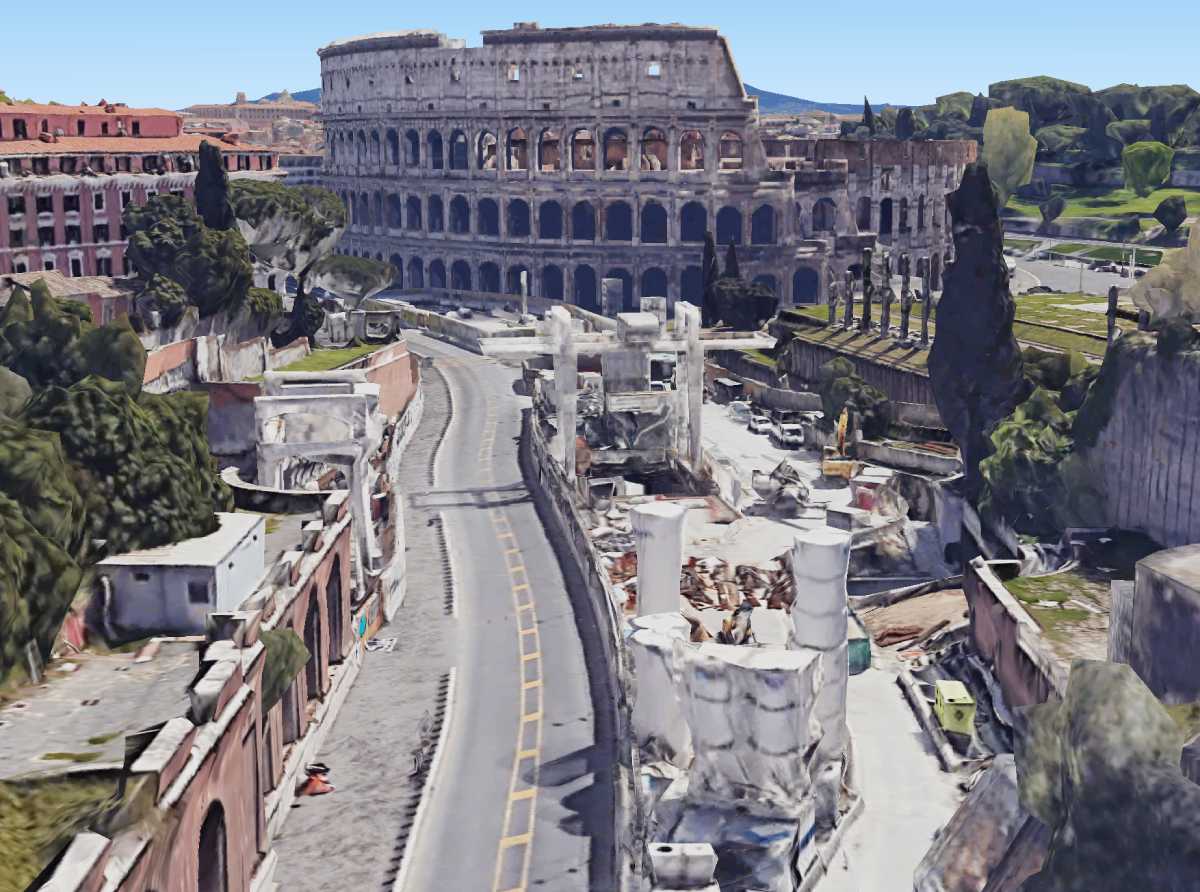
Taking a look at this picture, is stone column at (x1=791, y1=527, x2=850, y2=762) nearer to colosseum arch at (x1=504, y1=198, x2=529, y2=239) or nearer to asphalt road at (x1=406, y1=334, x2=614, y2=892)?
asphalt road at (x1=406, y1=334, x2=614, y2=892)

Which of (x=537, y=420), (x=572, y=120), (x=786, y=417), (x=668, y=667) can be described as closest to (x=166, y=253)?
(x=537, y=420)

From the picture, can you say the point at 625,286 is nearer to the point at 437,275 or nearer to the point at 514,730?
the point at 437,275

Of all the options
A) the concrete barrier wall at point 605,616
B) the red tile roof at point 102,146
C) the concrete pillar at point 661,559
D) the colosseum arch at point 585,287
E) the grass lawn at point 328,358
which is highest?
the red tile roof at point 102,146

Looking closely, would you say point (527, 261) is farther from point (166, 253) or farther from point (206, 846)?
point (206, 846)

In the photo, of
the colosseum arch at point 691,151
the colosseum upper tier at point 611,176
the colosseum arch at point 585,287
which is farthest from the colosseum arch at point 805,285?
the colosseum arch at point 691,151

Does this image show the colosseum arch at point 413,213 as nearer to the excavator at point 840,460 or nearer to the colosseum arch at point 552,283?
the colosseum arch at point 552,283

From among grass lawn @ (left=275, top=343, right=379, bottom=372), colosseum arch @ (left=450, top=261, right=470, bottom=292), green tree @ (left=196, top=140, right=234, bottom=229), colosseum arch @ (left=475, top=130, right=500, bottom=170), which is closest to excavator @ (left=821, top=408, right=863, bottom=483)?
grass lawn @ (left=275, top=343, right=379, bottom=372)

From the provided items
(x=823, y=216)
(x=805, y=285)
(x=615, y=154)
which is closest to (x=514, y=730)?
(x=805, y=285)
